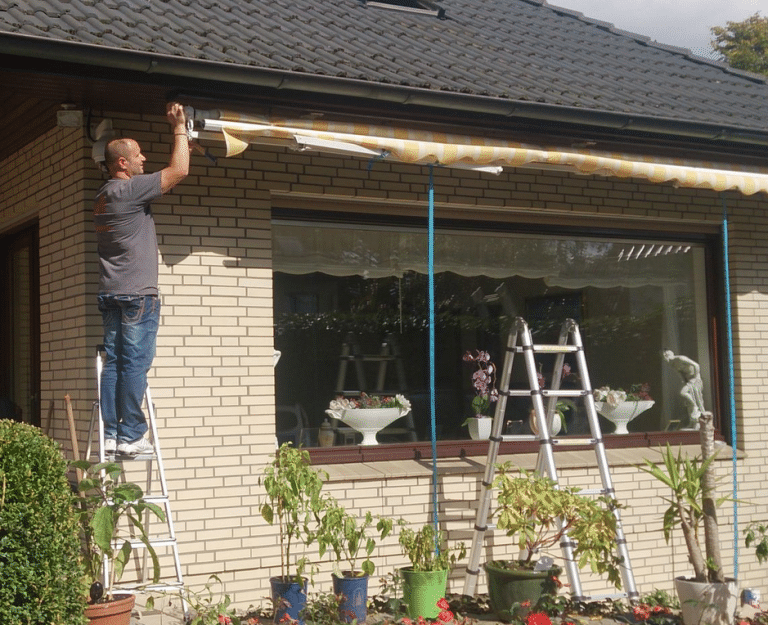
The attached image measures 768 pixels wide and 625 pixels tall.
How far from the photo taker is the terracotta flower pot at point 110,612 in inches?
217

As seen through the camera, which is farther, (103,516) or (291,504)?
(291,504)

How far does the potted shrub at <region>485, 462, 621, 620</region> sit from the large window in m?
1.71

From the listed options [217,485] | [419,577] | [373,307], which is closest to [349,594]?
[419,577]

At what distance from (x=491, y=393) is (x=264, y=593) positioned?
2.62 m

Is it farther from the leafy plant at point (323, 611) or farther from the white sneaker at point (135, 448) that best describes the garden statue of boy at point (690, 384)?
the white sneaker at point (135, 448)

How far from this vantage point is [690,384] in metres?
9.83

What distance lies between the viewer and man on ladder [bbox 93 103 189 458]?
6.36m

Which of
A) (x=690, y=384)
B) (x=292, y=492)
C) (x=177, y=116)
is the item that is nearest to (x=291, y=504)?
(x=292, y=492)

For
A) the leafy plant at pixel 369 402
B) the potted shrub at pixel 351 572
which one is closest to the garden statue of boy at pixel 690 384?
the leafy plant at pixel 369 402

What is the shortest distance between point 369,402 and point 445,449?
0.75 m

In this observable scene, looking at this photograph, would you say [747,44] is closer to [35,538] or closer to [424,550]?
[424,550]

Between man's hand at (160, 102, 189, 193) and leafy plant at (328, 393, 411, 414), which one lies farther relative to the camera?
leafy plant at (328, 393, 411, 414)

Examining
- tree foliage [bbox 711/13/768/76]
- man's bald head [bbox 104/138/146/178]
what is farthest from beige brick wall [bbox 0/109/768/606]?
tree foliage [bbox 711/13/768/76]

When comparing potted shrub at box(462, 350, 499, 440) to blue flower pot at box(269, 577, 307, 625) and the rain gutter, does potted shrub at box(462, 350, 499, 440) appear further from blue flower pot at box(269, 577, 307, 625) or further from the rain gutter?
blue flower pot at box(269, 577, 307, 625)
